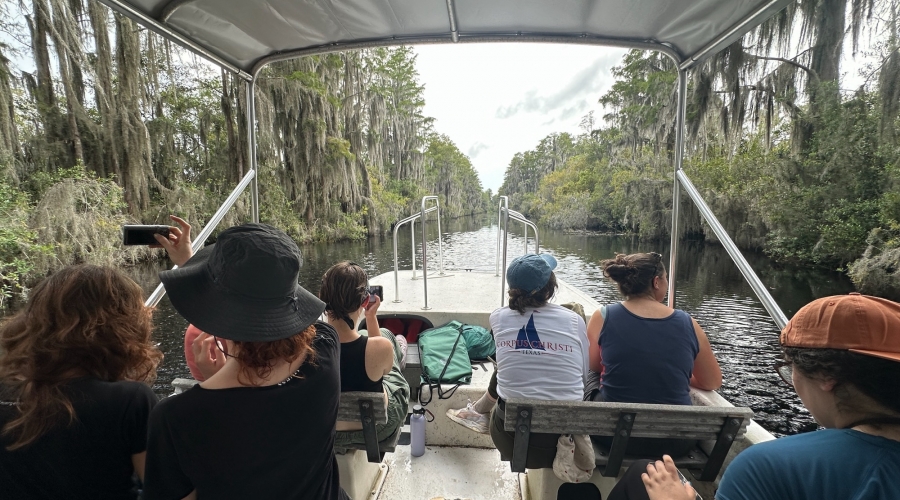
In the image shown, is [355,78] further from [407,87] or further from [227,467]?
[227,467]

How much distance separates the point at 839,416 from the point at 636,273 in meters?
1.10

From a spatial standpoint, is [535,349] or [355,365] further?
[535,349]

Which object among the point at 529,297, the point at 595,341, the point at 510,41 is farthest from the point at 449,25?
the point at 595,341

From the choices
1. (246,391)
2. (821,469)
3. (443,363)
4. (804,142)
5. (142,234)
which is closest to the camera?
(821,469)

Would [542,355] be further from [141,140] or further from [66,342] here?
[141,140]

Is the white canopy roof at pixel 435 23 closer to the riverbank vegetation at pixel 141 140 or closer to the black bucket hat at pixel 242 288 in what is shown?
the black bucket hat at pixel 242 288

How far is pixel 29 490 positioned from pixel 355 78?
82.5 ft

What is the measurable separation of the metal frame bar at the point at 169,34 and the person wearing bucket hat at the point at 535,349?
209cm

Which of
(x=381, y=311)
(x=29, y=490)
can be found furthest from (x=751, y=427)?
(x=381, y=311)

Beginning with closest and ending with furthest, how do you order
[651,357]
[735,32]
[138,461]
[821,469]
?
[821,469] < [138,461] < [651,357] < [735,32]

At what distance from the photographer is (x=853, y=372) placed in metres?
0.87

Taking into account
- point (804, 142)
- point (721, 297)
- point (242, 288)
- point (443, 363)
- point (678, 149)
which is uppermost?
point (804, 142)

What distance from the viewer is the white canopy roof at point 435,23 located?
77.0 inches

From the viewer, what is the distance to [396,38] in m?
2.40
